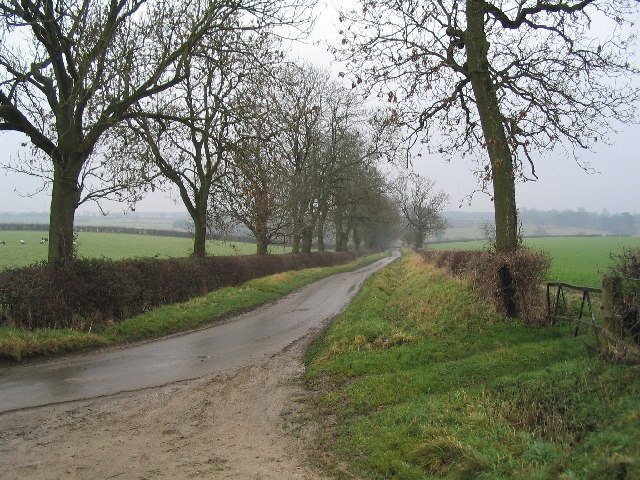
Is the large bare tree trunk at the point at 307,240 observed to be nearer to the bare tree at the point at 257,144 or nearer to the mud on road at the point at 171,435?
the bare tree at the point at 257,144

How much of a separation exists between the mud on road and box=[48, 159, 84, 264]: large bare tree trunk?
7051mm

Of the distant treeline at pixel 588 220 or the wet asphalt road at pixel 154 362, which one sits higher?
the distant treeline at pixel 588 220

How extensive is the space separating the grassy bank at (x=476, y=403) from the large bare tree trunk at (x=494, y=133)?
6.70 feet

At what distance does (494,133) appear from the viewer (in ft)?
38.6

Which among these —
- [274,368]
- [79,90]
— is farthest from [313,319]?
[79,90]

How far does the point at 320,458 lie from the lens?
5914 mm

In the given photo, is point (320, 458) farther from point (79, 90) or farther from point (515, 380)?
point (79, 90)

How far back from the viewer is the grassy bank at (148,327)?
10617 millimetres

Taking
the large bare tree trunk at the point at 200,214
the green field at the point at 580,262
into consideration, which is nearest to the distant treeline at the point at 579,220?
the green field at the point at 580,262

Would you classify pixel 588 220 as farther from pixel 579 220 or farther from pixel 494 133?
pixel 494 133

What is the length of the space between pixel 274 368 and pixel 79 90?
8681mm

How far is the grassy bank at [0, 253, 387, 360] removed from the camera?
34.8 feet

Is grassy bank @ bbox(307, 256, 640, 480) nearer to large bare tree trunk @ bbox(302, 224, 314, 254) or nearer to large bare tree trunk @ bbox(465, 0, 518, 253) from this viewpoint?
large bare tree trunk @ bbox(465, 0, 518, 253)

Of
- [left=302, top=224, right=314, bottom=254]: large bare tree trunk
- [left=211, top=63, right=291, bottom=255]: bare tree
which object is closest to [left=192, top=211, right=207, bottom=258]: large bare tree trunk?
[left=211, top=63, right=291, bottom=255]: bare tree
